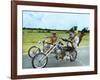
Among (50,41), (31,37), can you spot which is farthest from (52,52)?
(31,37)

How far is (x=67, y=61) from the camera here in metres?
1.86

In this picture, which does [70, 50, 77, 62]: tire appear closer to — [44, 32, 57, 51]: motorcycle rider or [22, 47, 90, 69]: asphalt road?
[22, 47, 90, 69]: asphalt road

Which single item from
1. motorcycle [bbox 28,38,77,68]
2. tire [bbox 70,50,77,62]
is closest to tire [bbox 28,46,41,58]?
motorcycle [bbox 28,38,77,68]

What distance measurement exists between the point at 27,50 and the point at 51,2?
1.46 feet

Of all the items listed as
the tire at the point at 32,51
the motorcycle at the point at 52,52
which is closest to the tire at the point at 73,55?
the motorcycle at the point at 52,52

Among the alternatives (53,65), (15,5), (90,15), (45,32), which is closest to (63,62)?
(53,65)

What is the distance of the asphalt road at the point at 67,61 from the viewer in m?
1.75

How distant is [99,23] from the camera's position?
1954 mm

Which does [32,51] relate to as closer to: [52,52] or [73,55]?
[52,52]

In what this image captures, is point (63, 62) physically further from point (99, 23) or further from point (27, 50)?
point (99, 23)

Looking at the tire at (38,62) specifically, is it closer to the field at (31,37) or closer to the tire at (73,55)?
the field at (31,37)

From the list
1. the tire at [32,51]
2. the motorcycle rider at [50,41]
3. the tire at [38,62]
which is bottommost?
the tire at [38,62]

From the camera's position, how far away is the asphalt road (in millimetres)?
1752

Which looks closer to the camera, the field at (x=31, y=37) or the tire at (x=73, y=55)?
the field at (x=31, y=37)
